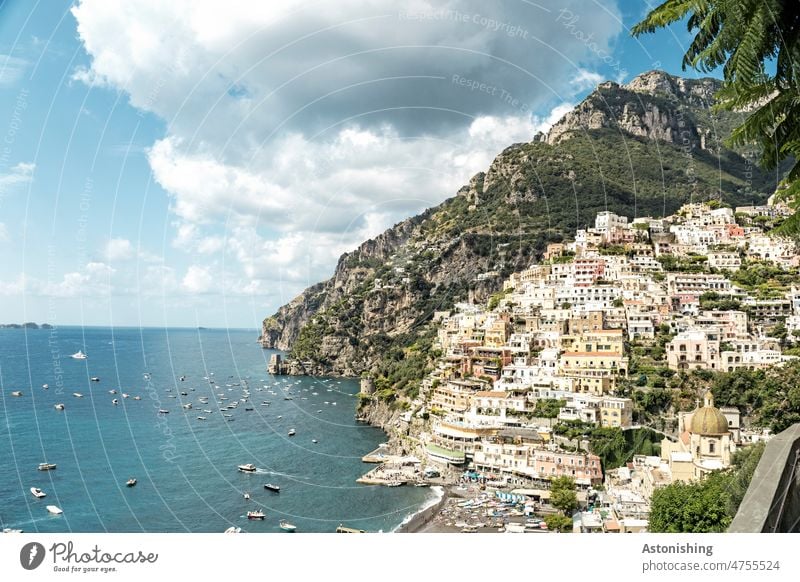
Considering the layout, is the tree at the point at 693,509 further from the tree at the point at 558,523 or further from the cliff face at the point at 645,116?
the cliff face at the point at 645,116

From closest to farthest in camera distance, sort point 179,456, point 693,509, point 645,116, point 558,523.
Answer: point 693,509 → point 558,523 → point 179,456 → point 645,116

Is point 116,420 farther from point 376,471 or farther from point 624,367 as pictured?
point 624,367

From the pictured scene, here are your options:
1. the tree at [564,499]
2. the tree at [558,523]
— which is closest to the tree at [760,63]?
the tree at [558,523]

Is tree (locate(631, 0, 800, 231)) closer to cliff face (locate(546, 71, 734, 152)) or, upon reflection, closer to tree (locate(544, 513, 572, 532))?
tree (locate(544, 513, 572, 532))

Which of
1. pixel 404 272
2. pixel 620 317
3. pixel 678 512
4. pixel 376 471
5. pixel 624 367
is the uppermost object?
pixel 404 272

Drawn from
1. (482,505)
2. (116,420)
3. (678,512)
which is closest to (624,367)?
(482,505)

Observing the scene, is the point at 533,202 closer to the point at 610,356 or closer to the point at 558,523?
the point at 610,356
